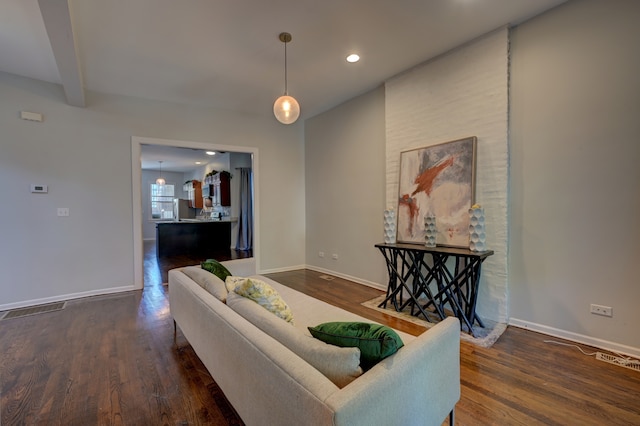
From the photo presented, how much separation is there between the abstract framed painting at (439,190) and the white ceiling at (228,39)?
117cm

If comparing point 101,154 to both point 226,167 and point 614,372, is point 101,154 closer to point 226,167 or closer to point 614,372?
point 226,167

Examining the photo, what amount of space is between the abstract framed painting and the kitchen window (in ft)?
34.3

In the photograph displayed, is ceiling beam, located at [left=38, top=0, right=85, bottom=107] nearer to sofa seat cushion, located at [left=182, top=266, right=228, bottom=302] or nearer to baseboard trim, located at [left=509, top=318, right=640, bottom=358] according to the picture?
sofa seat cushion, located at [left=182, top=266, right=228, bottom=302]

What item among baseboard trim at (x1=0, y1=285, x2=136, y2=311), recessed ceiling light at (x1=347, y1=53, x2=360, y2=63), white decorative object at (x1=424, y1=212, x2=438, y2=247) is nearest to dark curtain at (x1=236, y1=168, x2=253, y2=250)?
baseboard trim at (x1=0, y1=285, x2=136, y2=311)

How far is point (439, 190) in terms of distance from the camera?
3309mm

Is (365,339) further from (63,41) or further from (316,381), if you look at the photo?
(63,41)

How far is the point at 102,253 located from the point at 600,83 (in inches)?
235

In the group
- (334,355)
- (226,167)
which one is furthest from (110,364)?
(226,167)

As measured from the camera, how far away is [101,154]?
4.05 meters

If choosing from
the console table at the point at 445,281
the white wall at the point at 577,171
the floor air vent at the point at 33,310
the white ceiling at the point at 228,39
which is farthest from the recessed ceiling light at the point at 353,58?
the floor air vent at the point at 33,310

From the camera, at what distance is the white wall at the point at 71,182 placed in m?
3.54

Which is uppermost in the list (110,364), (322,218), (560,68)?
(560,68)

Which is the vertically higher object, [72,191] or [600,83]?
[600,83]

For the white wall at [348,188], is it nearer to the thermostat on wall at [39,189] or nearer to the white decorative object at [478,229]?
the white decorative object at [478,229]
